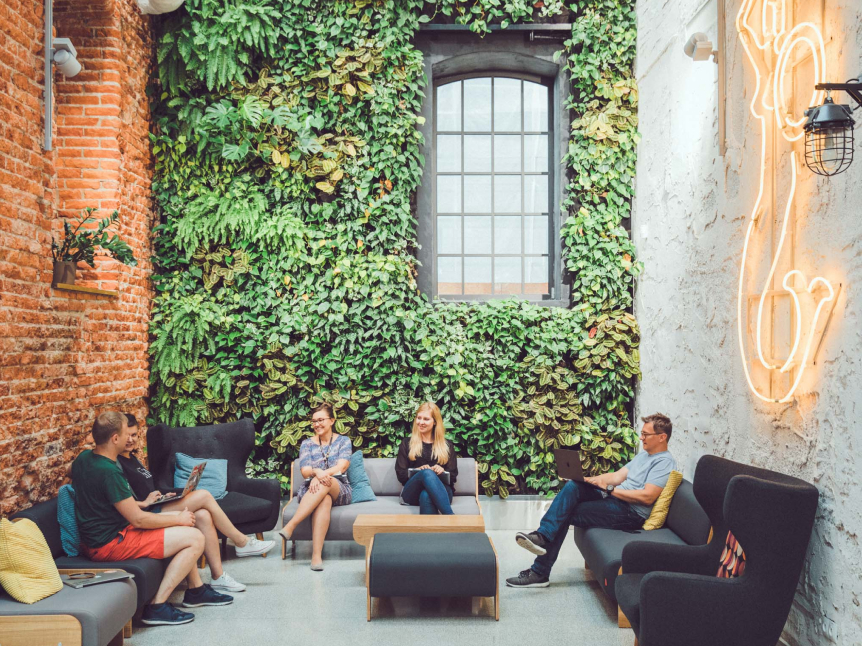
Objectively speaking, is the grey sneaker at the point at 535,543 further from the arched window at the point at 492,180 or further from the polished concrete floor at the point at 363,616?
the arched window at the point at 492,180

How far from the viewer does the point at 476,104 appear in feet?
24.2

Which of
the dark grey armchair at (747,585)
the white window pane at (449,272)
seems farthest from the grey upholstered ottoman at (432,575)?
the white window pane at (449,272)

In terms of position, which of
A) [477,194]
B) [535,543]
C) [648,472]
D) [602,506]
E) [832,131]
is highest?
[477,194]

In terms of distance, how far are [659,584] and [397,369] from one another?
367cm

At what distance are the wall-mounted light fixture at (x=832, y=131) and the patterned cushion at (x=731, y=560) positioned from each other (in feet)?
5.90

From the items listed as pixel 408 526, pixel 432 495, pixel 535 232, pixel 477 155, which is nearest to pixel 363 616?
pixel 408 526

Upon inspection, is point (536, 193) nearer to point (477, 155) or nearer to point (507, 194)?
point (507, 194)

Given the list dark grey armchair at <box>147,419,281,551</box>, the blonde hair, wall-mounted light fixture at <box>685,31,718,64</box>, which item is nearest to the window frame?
the blonde hair

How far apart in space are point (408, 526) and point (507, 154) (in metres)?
3.96

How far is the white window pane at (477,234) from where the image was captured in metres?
7.39

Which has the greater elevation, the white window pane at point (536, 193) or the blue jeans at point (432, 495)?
the white window pane at point (536, 193)

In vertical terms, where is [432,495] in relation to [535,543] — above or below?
above

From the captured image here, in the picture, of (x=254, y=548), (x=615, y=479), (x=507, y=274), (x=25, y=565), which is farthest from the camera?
(x=507, y=274)

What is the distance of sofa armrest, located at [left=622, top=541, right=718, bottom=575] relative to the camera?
13.1 ft
